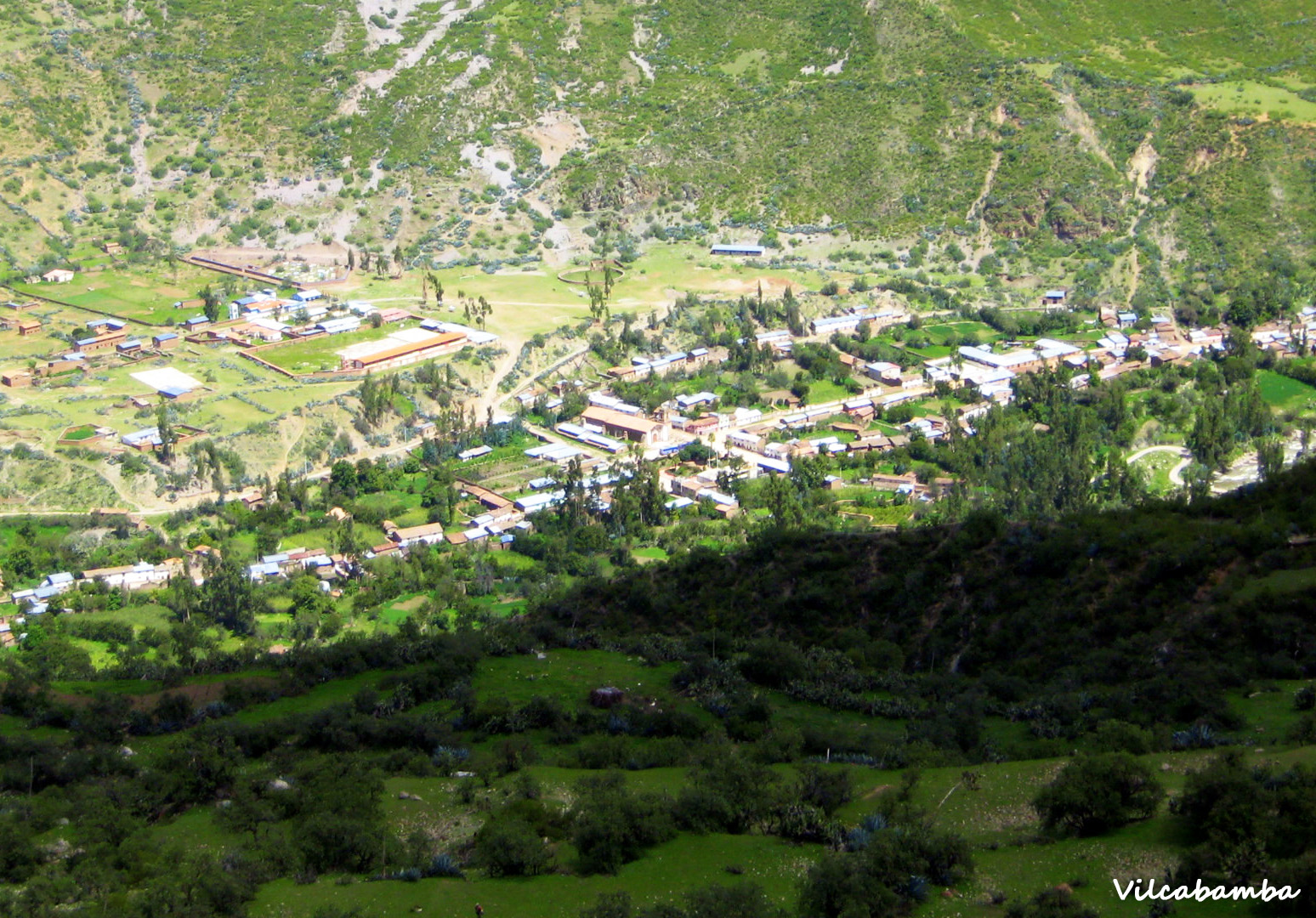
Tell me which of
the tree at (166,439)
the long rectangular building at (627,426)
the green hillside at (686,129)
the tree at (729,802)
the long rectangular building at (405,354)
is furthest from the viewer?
the green hillside at (686,129)

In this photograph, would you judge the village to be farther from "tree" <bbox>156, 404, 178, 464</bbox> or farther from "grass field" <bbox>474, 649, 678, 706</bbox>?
"grass field" <bbox>474, 649, 678, 706</bbox>

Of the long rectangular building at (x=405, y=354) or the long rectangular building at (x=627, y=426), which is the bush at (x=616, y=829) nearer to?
the long rectangular building at (x=627, y=426)

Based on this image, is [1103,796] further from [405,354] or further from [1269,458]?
[405,354]

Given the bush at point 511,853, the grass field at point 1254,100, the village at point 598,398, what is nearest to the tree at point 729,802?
the bush at point 511,853

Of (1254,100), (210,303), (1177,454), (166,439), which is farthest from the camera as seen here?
(1254,100)

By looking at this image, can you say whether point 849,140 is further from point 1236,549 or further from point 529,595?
point 1236,549

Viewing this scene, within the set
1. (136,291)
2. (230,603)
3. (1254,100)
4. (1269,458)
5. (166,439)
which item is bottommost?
(230,603)

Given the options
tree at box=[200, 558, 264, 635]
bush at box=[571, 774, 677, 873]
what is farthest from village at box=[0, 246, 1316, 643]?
bush at box=[571, 774, 677, 873]

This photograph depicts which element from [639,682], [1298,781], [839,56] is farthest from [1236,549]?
[839,56]

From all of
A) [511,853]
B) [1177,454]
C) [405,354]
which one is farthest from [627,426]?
[511,853]
